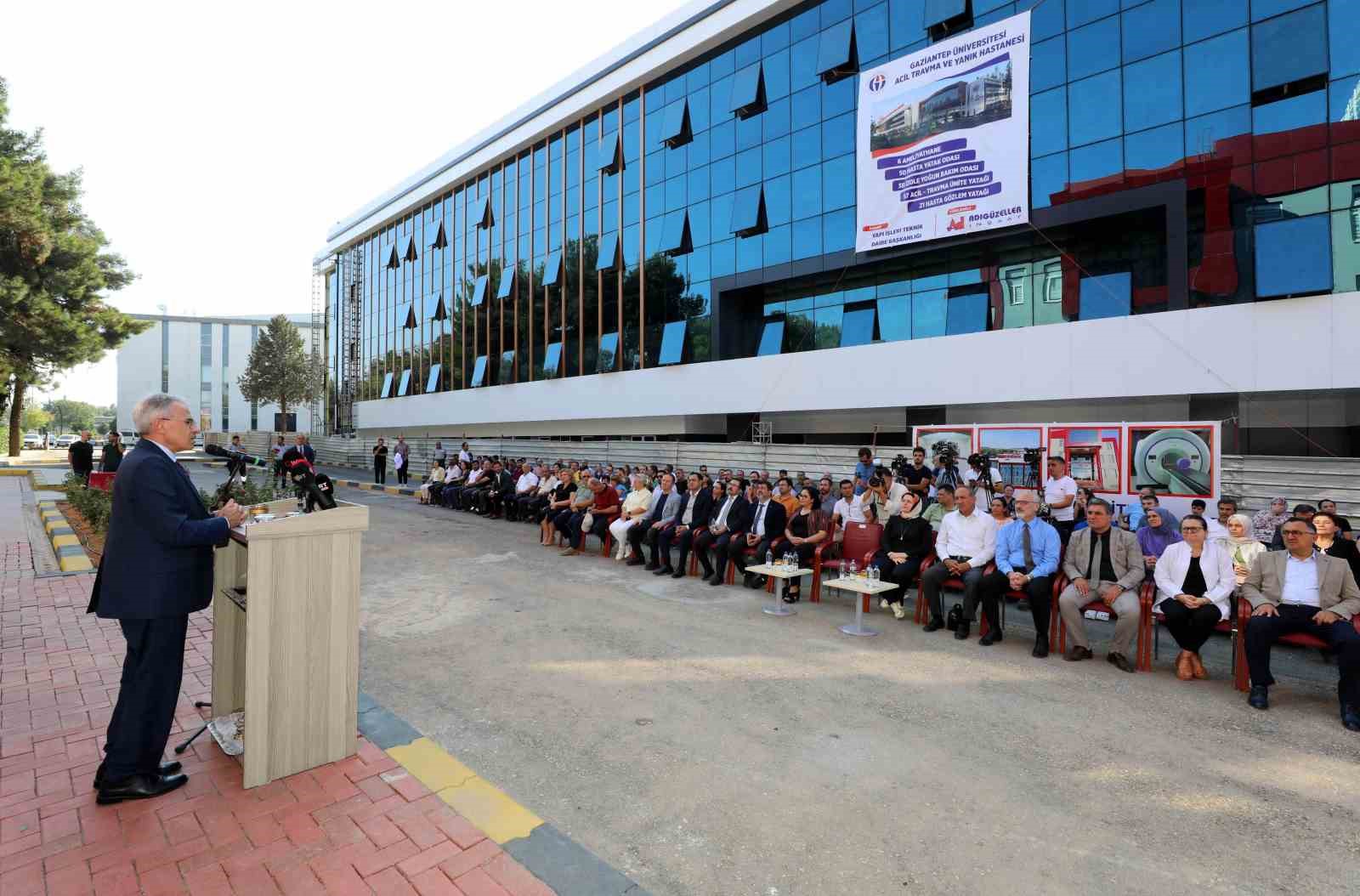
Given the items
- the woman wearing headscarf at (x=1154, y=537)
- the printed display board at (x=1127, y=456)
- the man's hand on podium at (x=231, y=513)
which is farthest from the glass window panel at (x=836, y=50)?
the man's hand on podium at (x=231, y=513)

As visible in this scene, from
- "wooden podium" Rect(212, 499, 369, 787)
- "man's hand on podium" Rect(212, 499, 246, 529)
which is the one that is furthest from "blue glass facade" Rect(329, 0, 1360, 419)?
"man's hand on podium" Rect(212, 499, 246, 529)

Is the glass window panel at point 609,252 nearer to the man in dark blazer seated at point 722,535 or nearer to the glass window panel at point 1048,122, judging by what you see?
the glass window panel at point 1048,122

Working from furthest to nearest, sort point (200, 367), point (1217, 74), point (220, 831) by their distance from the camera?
1. point (200, 367)
2. point (1217, 74)
3. point (220, 831)

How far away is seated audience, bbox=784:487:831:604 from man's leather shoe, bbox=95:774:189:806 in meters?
6.32

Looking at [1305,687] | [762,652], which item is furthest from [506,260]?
[1305,687]

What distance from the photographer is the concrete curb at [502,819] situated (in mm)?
2688

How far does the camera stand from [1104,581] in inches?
256

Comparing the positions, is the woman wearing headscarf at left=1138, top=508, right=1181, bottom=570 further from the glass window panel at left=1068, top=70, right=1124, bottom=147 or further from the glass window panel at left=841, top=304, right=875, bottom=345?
the glass window panel at left=841, top=304, right=875, bottom=345

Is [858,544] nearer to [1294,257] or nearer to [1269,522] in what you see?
[1269,522]

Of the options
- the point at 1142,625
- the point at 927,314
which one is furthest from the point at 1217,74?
the point at 1142,625

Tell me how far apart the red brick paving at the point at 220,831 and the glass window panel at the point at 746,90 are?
2222cm

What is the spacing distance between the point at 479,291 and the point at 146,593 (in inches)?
1231

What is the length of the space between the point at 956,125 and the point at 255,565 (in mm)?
18418

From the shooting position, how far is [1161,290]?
14.6m
